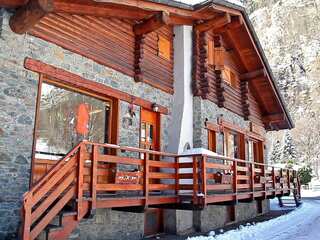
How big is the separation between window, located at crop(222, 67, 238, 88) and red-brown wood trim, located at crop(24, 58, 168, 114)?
512cm

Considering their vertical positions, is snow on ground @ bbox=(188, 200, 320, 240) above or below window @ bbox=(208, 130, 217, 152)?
below

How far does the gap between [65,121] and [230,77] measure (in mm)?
8712

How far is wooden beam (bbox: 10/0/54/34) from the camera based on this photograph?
20.9ft

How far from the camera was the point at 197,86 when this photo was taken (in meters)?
12.2

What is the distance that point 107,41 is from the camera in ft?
31.2

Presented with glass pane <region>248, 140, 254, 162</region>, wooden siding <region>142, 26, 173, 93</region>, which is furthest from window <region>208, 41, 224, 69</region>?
glass pane <region>248, 140, 254, 162</region>

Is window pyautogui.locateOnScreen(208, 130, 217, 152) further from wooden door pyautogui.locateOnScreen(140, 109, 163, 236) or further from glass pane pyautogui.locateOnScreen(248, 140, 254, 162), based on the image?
glass pane pyautogui.locateOnScreen(248, 140, 254, 162)

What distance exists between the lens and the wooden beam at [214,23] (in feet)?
39.0

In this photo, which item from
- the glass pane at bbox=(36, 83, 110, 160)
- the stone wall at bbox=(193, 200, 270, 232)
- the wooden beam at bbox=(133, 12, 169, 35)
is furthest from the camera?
the stone wall at bbox=(193, 200, 270, 232)

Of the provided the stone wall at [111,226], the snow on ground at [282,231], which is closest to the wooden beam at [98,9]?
the stone wall at [111,226]

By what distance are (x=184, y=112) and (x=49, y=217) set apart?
260 inches

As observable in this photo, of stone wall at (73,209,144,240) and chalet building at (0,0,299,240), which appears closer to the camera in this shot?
chalet building at (0,0,299,240)

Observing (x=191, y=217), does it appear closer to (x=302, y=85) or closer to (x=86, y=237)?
(x=86, y=237)

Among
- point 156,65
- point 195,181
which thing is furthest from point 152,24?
point 195,181
